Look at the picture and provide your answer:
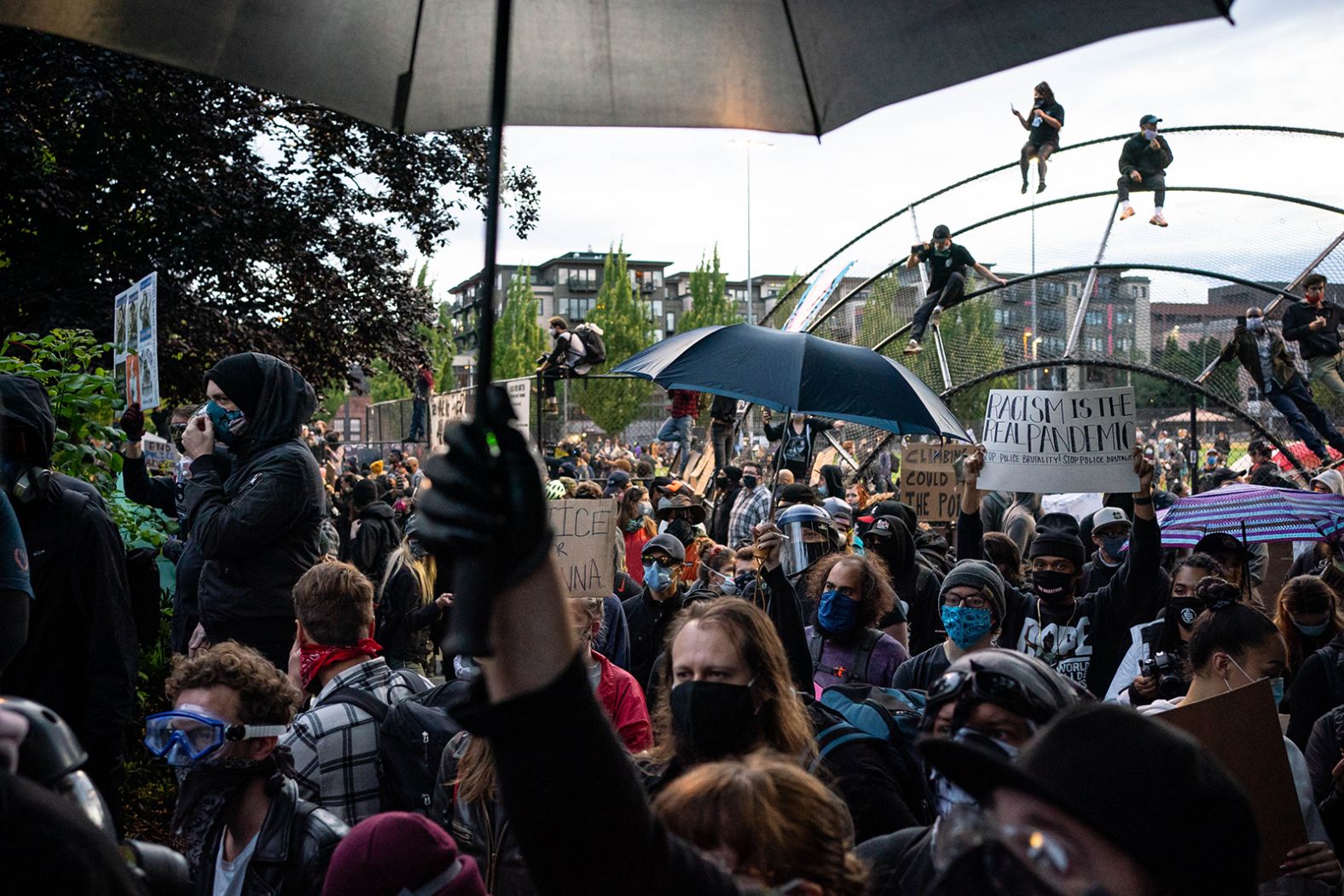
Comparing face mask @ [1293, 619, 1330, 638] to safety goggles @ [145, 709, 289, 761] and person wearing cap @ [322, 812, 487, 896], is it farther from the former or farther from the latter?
safety goggles @ [145, 709, 289, 761]

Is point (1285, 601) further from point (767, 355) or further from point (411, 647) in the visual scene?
point (411, 647)

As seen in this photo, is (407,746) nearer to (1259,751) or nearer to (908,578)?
(1259,751)

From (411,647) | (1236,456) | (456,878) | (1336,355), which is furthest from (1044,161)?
(456,878)

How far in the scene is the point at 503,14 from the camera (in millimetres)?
1737

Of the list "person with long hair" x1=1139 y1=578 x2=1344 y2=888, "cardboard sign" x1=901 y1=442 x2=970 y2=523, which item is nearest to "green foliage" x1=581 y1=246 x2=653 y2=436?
"cardboard sign" x1=901 y1=442 x2=970 y2=523

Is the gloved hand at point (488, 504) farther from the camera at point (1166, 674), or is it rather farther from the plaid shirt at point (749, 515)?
the plaid shirt at point (749, 515)

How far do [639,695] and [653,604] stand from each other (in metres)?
2.58

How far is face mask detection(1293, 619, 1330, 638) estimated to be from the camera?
5961 millimetres

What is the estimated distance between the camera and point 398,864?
2699mm

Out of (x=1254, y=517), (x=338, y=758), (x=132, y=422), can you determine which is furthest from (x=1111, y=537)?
(x=132, y=422)

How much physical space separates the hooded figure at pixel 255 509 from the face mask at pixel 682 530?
16.6 ft

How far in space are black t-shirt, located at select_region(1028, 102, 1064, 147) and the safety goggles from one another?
53.3 feet

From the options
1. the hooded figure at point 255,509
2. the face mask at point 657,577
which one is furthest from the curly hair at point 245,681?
the face mask at point 657,577

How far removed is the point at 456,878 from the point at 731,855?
3.22ft
